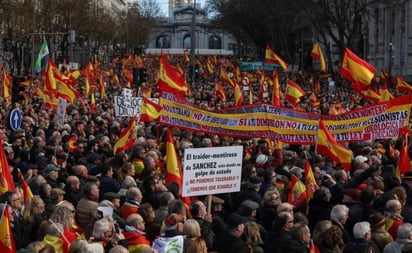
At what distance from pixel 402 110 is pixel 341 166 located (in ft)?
4.32

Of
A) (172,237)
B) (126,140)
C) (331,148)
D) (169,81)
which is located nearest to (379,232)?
(172,237)

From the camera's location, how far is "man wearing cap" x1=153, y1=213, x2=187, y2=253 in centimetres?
709

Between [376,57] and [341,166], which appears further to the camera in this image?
[376,57]

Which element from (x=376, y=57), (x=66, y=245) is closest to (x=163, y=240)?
(x=66, y=245)

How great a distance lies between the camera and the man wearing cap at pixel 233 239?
25.2 feet

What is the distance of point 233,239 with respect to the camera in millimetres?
7773

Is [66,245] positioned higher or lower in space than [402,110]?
lower

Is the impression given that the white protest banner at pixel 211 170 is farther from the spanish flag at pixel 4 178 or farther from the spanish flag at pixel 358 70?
the spanish flag at pixel 358 70

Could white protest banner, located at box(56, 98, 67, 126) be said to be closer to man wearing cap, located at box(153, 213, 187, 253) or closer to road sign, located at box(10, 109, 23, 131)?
road sign, located at box(10, 109, 23, 131)

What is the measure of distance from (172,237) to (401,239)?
1959 mm

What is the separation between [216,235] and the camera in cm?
823

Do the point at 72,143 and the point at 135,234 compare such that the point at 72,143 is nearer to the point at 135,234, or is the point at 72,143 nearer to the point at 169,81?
the point at 169,81

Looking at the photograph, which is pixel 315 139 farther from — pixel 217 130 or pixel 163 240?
pixel 163 240

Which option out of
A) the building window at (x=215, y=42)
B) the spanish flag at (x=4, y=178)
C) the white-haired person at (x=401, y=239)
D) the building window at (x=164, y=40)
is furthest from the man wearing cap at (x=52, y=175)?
the building window at (x=215, y=42)
